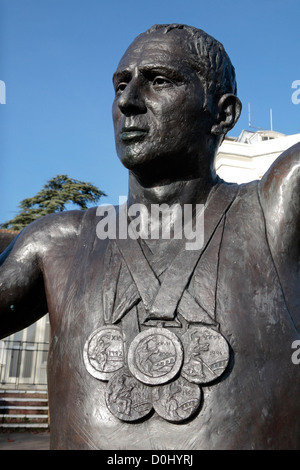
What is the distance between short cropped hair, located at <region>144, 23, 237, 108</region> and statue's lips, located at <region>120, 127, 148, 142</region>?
13.1 inches

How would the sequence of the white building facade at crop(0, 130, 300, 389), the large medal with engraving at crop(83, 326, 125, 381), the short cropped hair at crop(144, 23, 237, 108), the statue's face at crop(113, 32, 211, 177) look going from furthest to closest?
the white building facade at crop(0, 130, 300, 389) → the short cropped hair at crop(144, 23, 237, 108) → the statue's face at crop(113, 32, 211, 177) → the large medal with engraving at crop(83, 326, 125, 381)

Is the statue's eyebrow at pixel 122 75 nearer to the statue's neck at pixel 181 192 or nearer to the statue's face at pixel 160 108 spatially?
the statue's face at pixel 160 108

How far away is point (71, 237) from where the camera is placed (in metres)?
2.30

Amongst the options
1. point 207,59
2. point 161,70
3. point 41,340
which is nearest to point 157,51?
point 161,70

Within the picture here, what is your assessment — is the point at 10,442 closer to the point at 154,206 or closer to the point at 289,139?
the point at 154,206

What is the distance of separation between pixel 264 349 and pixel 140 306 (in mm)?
440

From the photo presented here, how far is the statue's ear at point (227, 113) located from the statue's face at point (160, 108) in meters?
0.11

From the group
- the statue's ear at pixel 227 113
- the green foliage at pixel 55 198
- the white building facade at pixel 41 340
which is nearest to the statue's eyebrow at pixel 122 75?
the statue's ear at pixel 227 113

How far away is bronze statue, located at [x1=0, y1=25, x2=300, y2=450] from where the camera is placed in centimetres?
170

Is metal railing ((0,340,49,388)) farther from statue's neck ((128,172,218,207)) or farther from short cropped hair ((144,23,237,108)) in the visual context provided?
short cropped hair ((144,23,237,108))

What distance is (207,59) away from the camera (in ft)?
7.11

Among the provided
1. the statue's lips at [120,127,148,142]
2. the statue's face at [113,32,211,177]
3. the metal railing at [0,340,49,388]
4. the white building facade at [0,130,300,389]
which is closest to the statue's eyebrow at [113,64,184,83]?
the statue's face at [113,32,211,177]

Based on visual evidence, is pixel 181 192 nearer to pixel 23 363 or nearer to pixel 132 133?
pixel 132 133
